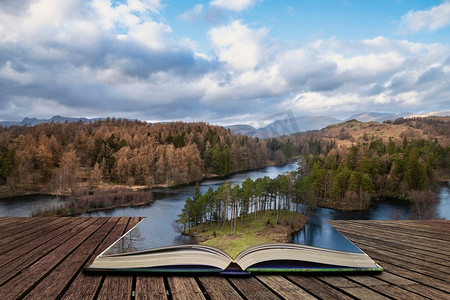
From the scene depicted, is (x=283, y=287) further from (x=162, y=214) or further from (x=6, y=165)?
(x=6, y=165)

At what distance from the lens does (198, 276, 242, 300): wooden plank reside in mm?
859

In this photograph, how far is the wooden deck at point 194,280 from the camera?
88cm

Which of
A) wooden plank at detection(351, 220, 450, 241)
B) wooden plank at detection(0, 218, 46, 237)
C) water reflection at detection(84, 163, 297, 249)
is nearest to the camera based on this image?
wooden plank at detection(0, 218, 46, 237)

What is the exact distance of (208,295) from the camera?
0.87m

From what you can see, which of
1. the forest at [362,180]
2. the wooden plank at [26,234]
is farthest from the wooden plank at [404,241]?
the forest at [362,180]

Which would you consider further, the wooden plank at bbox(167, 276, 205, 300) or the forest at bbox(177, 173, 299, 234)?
→ the forest at bbox(177, 173, 299, 234)

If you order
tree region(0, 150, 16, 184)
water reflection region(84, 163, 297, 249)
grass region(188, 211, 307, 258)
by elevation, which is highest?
tree region(0, 150, 16, 184)

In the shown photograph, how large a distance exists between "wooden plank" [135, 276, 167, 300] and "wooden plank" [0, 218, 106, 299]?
396 mm

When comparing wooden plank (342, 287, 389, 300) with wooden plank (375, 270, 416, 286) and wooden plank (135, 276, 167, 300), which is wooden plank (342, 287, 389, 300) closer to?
wooden plank (375, 270, 416, 286)

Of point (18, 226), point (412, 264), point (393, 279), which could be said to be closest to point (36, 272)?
point (18, 226)

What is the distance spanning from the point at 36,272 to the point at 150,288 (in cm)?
58

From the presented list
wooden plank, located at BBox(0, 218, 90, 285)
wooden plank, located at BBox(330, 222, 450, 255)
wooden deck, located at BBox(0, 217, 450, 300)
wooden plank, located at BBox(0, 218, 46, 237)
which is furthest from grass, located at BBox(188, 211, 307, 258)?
wooden deck, located at BBox(0, 217, 450, 300)

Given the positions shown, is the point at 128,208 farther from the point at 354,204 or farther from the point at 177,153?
the point at 354,204

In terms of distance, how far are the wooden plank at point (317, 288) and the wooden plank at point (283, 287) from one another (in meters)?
0.03
